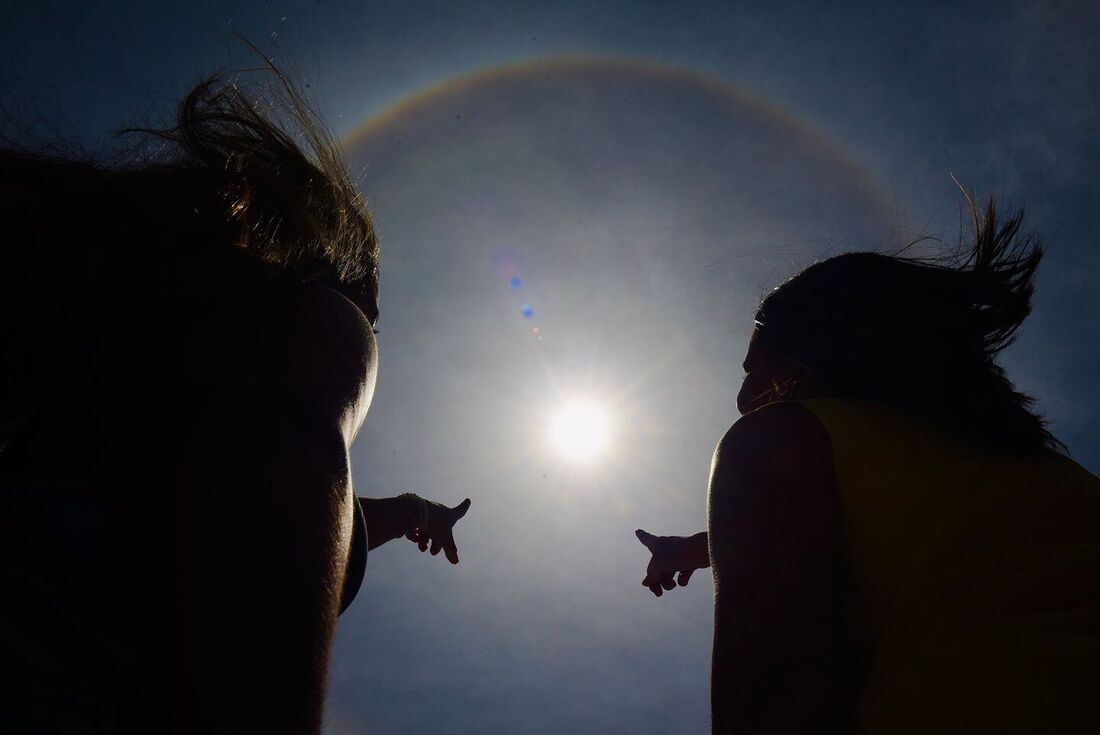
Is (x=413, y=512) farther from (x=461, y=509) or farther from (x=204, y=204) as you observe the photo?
(x=204, y=204)

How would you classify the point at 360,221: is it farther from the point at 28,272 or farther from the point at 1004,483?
the point at 1004,483

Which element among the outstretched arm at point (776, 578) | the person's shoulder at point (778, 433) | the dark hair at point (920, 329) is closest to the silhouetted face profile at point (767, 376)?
the dark hair at point (920, 329)

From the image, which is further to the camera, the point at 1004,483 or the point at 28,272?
the point at 1004,483

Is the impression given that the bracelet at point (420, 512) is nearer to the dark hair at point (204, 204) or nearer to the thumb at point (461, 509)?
the thumb at point (461, 509)

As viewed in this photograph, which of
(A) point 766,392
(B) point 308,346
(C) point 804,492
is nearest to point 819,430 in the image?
(C) point 804,492

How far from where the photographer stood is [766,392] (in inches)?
136

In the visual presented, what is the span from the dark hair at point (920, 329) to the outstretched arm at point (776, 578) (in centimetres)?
65

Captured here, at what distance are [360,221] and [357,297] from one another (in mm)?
412

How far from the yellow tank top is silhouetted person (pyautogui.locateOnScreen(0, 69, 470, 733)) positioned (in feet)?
Answer: 4.82

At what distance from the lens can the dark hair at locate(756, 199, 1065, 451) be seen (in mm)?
2338

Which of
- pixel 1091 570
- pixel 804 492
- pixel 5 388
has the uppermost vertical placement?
pixel 804 492

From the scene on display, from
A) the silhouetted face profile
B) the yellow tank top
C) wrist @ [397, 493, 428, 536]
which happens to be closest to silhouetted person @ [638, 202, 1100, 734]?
the yellow tank top

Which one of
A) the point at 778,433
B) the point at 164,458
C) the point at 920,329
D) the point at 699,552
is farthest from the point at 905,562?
the point at 699,552

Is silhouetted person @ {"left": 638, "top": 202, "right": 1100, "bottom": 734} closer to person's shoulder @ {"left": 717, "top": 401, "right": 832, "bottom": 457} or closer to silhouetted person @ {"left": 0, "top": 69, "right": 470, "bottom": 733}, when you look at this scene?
person's shoulder @ {"left": 717, "top": 401, "right": 832, "bottom": 457}
